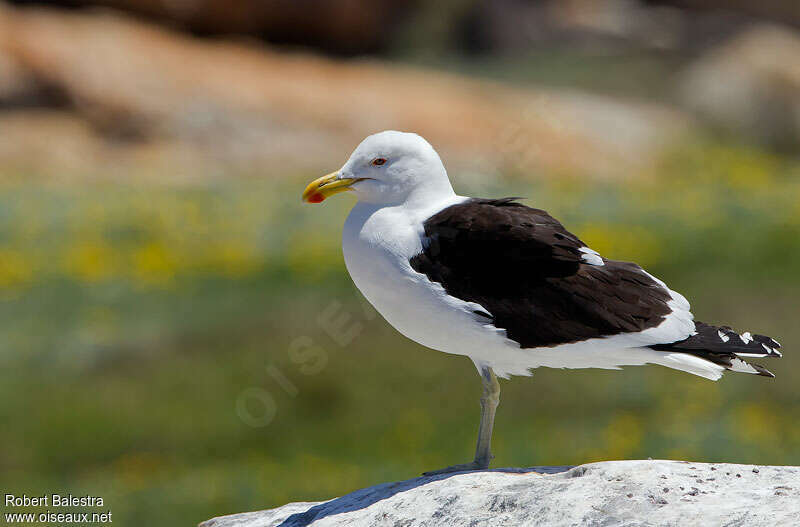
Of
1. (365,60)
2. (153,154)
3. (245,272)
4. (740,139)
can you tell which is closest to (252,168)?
→ (153,154)

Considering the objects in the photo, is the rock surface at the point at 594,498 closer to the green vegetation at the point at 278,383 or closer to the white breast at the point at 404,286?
the white breast at the point at 404,286

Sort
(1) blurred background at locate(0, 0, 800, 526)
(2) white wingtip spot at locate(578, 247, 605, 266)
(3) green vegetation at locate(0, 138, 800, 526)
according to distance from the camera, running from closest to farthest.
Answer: (2) white wingtip spot at locate(578, 247, 605, 266)
(3) green vegetation at locate(0, 138, 800, 526)
(1) blurred background at locate(0, 0, 800, 526)

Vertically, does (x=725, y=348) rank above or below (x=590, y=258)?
below

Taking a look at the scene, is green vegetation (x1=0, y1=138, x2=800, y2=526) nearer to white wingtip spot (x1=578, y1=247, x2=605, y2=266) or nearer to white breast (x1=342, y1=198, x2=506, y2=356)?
white breast (x1=342, y1=198, x2=506, y2=356)

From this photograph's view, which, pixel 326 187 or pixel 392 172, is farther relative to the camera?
pixel 326 187

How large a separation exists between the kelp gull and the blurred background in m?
6.18

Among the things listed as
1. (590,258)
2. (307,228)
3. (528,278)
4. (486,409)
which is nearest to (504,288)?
(528,278)

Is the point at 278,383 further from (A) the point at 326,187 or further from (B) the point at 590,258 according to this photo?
(B) the point at 590,258

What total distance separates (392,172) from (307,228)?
10859 millimetres

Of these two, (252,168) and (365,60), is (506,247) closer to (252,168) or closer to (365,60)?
(252,168)

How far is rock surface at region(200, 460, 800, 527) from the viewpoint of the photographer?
19.2ft

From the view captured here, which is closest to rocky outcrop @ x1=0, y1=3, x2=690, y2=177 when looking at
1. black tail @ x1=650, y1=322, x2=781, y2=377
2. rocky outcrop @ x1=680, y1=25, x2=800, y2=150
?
rocky outcrop @ x1=680, y1=25, x2=800, y2=150

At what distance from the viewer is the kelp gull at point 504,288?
6234 millimetres

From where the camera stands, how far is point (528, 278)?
21.2 ft
